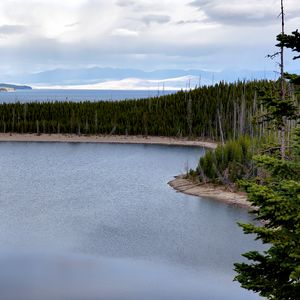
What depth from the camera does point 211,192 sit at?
6612 centimetres

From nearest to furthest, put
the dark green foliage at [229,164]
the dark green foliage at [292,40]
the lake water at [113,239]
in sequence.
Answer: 1. the dark green foliage at [292,40]
2. the lake water at [113,239]
3. the dark green foliage at [229,164]

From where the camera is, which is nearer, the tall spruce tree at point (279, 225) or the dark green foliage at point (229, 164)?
the tall spruce tree at point (279, 225)

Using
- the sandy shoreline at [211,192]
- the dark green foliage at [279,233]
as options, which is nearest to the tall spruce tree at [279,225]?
the dark green foliage at [279,233]

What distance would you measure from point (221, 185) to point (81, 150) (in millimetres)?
59038

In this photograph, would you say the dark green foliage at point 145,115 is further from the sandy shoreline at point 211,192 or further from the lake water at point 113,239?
the sandy shoreline at point 211,192

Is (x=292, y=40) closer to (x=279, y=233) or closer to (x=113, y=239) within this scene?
(x=279, y=233)

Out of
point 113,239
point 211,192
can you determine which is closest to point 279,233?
point 113,239

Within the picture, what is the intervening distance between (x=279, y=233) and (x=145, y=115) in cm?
14318

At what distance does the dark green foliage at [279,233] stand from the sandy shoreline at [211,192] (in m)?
44.2

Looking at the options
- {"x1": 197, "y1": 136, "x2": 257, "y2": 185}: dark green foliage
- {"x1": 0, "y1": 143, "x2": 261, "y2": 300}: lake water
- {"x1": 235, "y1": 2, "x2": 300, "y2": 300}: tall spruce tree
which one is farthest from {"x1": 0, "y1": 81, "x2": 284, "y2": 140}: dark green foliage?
{"x1": 235, "y1": 2, "x2": 300, "y2": 300}: tall spruce tree

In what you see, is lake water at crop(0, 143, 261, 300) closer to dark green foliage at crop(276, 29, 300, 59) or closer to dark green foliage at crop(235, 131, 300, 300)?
dark green foliage at crop(235, 131, 300, 300)

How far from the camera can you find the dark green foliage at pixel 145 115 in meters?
151

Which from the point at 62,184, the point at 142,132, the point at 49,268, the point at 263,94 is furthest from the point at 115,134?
the point at 263,94

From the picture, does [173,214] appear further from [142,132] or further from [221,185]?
[142,132]
